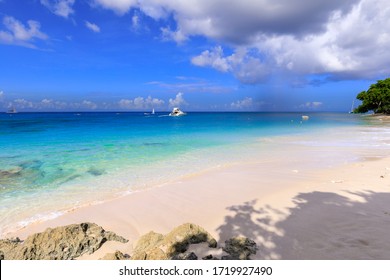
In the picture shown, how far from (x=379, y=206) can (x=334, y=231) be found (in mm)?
2212

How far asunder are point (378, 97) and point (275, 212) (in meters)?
89.6

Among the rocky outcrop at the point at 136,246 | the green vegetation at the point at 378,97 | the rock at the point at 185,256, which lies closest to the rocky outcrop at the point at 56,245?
the rocky outcrop at the point at 136,246

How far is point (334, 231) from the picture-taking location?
5047 millimetres

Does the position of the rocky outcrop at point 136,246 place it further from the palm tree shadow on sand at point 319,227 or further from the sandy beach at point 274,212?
the palm tree shadow on sand at point 319,227

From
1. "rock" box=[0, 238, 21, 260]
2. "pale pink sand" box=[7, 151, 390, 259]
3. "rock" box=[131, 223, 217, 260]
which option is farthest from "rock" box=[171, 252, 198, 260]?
"rock" box=[0, 238, 21, 260]

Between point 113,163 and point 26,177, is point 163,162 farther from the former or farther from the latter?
point 26,177

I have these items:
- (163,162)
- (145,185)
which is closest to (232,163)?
(163,162)

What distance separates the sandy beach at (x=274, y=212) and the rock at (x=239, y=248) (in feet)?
0.60

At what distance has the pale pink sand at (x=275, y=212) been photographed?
15.2ft

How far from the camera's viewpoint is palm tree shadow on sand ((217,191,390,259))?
172 inches

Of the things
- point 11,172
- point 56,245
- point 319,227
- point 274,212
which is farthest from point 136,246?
point 11,172

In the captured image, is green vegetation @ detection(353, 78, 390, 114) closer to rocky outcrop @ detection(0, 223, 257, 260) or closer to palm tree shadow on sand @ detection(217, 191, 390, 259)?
palm tree shadow on sand @ detection(217, 191, 390, 259)

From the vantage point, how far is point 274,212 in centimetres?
632

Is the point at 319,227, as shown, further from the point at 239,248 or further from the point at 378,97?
the point at 378,97
